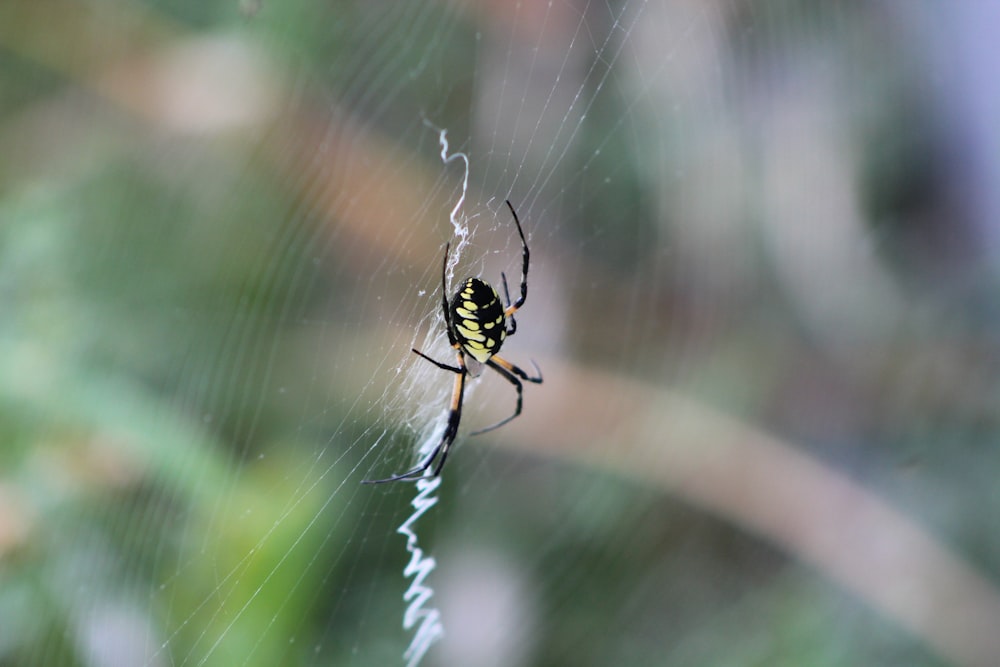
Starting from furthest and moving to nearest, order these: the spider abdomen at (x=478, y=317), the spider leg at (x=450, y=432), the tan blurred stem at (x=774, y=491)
Answer: the tan blurred stem at (x=774, y=491) < the spider leg at (x=450, y=432) < the spider abdomen at (x=478, y=317)

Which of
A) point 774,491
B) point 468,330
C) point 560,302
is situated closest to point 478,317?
point 468,330

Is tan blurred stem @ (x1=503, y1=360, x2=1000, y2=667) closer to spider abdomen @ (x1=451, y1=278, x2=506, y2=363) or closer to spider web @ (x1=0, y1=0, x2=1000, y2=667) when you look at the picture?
spider web @ (x1=0, y1=0, x2=1000, y2=667)

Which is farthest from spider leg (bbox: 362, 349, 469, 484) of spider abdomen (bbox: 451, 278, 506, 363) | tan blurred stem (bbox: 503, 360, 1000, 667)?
tan blurred stem (bbox: 503, 360, 1000, 667)

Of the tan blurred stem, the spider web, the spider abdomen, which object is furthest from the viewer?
the tan blurred stem

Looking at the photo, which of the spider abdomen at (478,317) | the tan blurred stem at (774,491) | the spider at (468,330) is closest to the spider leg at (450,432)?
the spider at (468,330)

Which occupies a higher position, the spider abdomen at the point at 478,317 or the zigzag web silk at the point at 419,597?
the spider abdomen at the point at 478,317

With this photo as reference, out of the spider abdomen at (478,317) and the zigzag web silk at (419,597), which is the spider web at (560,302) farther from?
the spider abdomen at (478,317)
